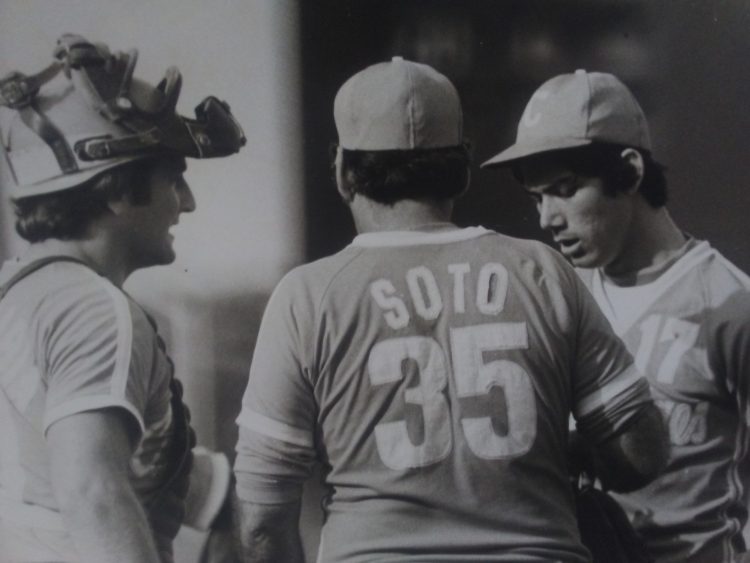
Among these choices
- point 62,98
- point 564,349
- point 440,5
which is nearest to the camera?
point 564,349

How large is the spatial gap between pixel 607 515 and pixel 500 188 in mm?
594

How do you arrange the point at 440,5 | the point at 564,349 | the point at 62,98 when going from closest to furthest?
the point at 564,349, the point at 62,98, the point at 440,5

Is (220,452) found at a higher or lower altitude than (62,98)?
lower

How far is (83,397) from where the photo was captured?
156 centimetres

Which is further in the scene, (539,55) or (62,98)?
(539,55)

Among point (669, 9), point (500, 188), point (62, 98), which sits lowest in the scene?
point (500, 188)

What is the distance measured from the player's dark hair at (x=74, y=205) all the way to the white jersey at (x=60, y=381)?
2.3 inches

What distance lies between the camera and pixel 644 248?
1.76m

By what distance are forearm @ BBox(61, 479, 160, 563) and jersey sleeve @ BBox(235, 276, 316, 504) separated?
0.64ft

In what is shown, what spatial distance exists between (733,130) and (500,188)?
467 millimetres

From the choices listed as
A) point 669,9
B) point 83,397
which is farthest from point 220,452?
point 669,9

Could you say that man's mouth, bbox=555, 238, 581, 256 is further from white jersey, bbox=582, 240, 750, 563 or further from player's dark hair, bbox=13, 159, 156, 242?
player's dark hair, bbox=13, 159, 156, 242

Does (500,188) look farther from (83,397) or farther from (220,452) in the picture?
(83,397)

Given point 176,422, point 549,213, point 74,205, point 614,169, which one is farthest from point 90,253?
point 614,169
